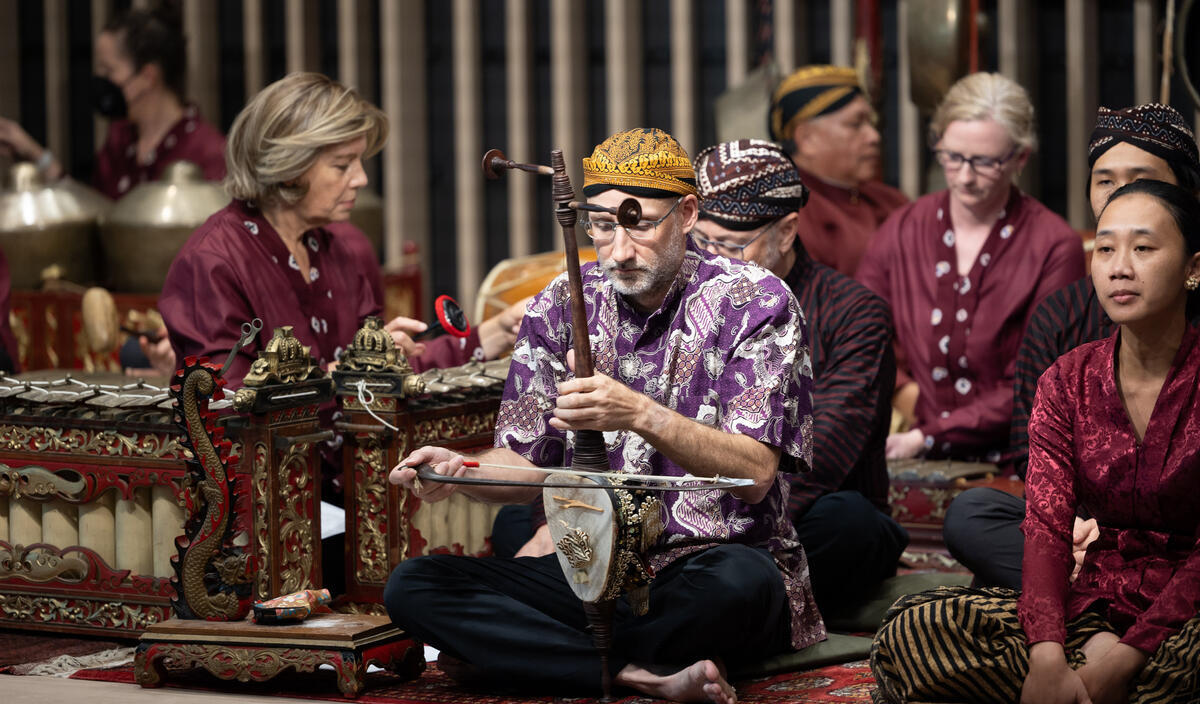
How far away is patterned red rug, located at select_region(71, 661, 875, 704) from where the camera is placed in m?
3.58

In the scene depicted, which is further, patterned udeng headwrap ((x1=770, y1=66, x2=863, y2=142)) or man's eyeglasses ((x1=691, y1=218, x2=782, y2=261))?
patterned udeng headwrap ((x1=770, y1=66, x2=863, y2=142))

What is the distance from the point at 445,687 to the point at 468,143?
434 centimetres

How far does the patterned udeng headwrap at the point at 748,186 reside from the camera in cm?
436

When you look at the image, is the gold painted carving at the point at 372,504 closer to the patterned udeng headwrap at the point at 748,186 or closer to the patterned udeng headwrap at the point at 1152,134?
the patterned udeng headwrap at the point at 748,186

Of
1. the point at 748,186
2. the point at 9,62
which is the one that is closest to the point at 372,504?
the point at 748,186

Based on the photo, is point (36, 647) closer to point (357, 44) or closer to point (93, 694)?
point (93, 694)

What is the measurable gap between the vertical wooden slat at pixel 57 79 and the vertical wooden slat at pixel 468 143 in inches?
67.0

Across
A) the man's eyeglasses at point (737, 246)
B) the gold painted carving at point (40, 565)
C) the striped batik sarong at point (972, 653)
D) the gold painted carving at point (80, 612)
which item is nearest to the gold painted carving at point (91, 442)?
the gold painted carving at point (40, 565)

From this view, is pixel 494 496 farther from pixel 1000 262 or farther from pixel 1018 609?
pixel 1000 262

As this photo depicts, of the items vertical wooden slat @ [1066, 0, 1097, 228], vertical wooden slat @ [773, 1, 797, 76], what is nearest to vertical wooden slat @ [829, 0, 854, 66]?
vertical wooden slat @ [773, 1, 797, 76]

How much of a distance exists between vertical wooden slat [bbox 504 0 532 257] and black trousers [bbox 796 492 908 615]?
364 cm

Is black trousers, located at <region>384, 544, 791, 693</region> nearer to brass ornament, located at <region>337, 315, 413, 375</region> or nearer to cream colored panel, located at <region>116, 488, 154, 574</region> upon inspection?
brass ornament, located at <region>337, 315, 413, 375</region>

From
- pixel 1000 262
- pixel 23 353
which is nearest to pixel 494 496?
pixel 1000 262

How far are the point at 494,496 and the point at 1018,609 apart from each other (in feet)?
3.20
